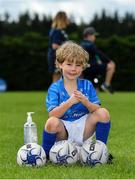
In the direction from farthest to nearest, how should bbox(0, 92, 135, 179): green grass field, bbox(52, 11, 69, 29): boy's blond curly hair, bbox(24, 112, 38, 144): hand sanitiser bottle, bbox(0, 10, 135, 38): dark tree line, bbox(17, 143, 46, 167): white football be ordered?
bbox(0, 10, 135, 38): dark tree line
bbox(52, 11, 69, 29): boy's blond curly hair
bbox(24, 112, 38, 144): hand sanitiser bottle
bbox(17, 143, 46, 167): white football
bbox(0, 92, 135, 179): green grass field

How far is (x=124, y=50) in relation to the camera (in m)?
29.0

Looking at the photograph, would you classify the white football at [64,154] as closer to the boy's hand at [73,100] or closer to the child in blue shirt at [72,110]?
the child in blue shirt at [72,110]

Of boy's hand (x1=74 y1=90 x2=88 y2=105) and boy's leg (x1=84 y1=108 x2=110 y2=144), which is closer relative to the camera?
boy's hand (x1=74 y1=90 x2=88 y2=105)

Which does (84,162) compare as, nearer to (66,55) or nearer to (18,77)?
(66,55)

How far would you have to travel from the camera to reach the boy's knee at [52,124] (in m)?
5.28

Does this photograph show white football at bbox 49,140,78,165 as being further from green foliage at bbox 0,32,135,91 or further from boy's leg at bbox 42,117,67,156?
green foliage at bbox 0,32,135,91

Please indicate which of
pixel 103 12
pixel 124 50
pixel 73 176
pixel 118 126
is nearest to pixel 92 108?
pixel 73 176

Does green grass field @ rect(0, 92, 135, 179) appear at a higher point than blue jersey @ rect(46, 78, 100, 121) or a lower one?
lower

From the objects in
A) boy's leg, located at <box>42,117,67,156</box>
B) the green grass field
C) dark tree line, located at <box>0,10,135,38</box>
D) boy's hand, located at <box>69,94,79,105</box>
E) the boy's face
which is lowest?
dark tree line, located at <box>0,10,135,38</box>

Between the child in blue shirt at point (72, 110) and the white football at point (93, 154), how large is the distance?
171 mm

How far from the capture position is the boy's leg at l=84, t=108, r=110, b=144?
17.6 feet

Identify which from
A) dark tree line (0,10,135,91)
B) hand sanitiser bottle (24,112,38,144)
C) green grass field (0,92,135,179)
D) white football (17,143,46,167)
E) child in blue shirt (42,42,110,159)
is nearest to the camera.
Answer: green grass field (0,92,135,179)

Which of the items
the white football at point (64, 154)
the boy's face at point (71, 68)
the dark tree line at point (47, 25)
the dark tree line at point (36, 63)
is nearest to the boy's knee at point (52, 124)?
the white football at point (64, 154)

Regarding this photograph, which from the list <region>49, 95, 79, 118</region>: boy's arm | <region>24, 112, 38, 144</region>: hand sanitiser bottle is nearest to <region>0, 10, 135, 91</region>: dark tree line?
<region>24, 112, 38, 144</region>: hand sanitiser bottle
